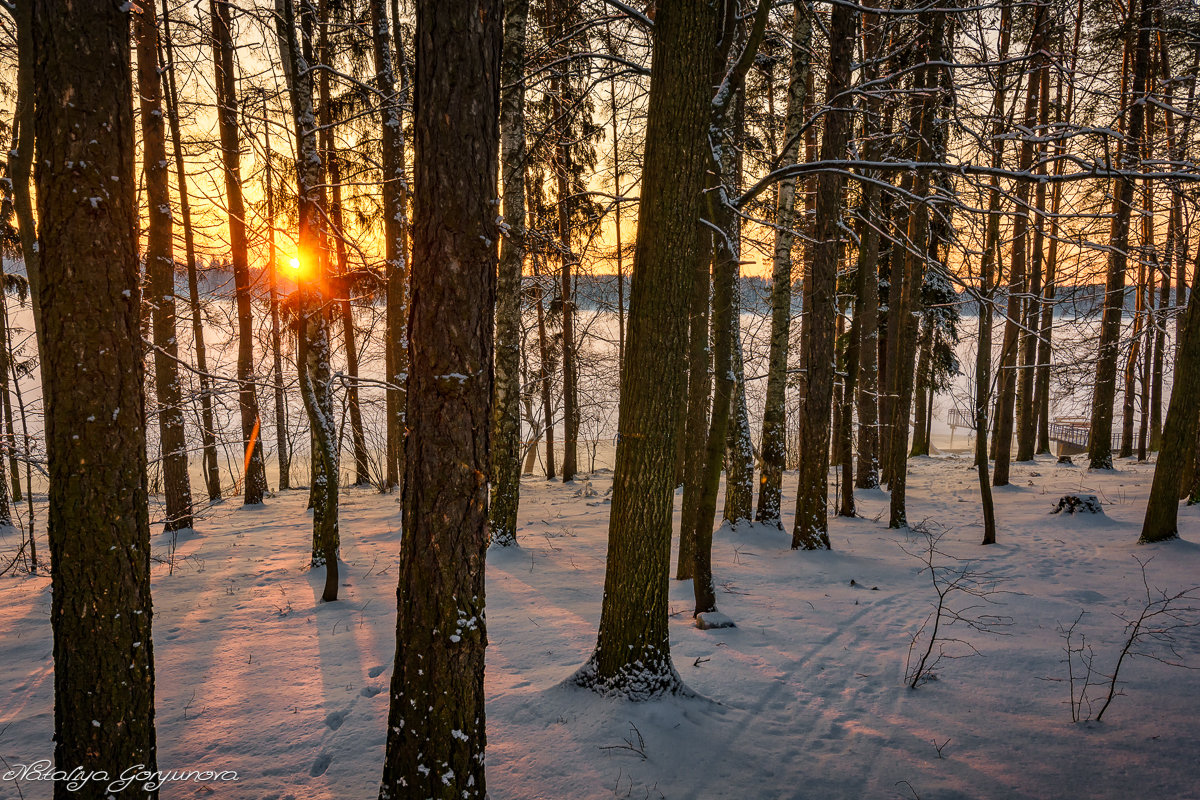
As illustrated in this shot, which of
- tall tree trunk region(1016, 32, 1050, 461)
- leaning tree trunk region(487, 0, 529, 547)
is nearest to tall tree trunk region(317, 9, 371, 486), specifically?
leaning tree trunk region(487, 0, 529, 547)

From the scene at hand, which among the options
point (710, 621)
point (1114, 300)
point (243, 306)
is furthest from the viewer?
point (1114, 300)

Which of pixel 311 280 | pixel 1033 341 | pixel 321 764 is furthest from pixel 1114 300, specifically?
pixel 321 764

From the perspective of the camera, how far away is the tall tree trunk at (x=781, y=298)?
8.04 metres

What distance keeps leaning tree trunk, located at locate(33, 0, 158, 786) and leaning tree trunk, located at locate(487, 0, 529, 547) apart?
15.9 ft

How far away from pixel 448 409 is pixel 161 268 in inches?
341

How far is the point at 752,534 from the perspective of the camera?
361 inches

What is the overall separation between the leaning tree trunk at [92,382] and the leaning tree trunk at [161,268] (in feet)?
17.2

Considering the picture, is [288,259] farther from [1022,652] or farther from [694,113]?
[1022,652]

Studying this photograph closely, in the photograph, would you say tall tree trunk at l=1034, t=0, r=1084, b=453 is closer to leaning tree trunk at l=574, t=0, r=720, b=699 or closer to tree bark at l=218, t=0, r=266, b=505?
leaning tree trunk at l=574, t=0, r=720, b=699

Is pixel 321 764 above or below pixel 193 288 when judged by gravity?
below

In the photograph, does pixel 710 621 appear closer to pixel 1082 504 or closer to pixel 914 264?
pixel 914 264

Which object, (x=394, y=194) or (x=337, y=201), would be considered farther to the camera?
(x=337, y=201)

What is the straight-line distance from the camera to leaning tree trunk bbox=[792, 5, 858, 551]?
735 cm

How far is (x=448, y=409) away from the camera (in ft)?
8.04
